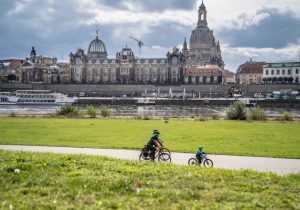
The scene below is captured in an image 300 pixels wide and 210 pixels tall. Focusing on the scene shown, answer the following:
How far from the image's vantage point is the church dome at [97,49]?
154 m

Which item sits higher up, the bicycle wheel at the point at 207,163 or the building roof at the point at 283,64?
the building roof at the point at 283,64

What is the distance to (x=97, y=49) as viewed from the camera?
155000 millimetres

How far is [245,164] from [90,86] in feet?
387

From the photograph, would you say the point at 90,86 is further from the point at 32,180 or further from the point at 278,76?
the point at 32,180

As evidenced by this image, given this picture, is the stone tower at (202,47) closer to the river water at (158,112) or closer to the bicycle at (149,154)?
the river water at (158,112)

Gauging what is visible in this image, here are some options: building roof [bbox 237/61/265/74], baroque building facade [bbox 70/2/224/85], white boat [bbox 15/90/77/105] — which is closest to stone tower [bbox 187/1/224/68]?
building roof [bbox 237/61/265/74]

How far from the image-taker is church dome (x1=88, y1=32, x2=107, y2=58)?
15411 cm

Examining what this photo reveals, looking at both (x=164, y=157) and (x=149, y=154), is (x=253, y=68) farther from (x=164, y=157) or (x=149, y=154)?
(x=149, y=154)

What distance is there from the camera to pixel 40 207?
7.55m

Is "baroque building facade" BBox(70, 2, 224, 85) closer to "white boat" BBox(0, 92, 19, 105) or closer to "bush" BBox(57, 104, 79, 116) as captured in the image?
"white boat" BBox(0, 92, 19, 105)

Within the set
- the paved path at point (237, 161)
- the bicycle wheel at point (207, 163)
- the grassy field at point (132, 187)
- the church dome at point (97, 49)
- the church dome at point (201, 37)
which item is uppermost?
the church dome at point (201, 37)

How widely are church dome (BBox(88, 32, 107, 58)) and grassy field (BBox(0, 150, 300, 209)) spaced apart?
144652mm

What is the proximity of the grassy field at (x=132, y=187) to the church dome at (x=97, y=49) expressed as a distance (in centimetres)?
14465

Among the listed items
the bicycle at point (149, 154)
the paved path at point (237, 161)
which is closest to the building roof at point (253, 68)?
the paved path at point (237, 161)
